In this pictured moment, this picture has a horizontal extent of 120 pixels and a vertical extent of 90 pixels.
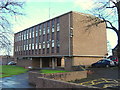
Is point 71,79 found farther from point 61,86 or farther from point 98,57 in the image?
point 98,57

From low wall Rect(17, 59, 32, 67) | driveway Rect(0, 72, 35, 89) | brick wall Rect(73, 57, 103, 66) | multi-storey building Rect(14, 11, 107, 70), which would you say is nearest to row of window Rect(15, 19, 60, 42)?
multi-storey building Rect(14, 11, 107, 70)

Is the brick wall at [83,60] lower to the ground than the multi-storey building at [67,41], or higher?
lower

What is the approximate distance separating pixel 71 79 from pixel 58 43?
17.1 meters

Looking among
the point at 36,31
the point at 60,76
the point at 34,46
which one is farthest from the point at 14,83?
the point at 36,31

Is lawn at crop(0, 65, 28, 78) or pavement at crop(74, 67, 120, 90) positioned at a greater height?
pavement at crop(74, 67, 120, 90)

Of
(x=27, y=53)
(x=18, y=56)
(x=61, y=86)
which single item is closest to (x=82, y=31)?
(x=27, y=53)

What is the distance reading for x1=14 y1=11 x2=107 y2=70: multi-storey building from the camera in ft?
91.7

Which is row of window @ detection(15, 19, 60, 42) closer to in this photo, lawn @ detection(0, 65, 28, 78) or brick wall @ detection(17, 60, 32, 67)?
brick wall @ detection(17, 60, 32, 67)

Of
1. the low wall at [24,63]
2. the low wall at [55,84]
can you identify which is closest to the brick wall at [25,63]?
the low wall at [24,63]

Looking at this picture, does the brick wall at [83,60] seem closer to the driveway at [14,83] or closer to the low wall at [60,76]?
the low wall at [60,76]

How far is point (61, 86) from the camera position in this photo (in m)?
7.25

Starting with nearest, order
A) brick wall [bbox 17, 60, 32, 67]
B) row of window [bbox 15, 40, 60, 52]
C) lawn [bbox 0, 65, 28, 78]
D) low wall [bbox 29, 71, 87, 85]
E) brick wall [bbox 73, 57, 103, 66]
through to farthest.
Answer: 1. low wall [bbox 29, 71, 87, 85]
2. lawn [bbox 0, 65, 28, 78]
3. brick wall [bbox 73, 57, 103, 66]
4. row of window [bbox 15, 40, 60, 52]
5. brick wall [bbox 17, 60, 32, 67]

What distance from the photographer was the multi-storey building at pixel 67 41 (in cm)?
2795

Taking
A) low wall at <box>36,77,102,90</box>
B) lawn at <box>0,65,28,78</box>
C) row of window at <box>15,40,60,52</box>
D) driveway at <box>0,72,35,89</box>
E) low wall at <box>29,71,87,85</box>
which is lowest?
lawn at <box>0,65,28,78</box>
